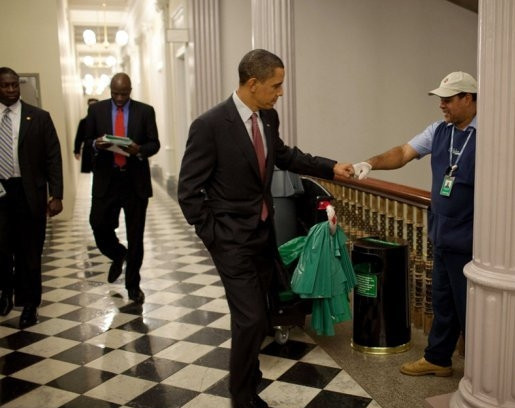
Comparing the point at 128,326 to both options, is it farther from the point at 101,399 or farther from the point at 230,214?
the point at 230,214

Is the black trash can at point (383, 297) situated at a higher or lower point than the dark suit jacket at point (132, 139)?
lower

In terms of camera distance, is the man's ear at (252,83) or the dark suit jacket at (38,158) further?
the dark suit jacket at (38,158)

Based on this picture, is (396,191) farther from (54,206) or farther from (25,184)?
(25,184)

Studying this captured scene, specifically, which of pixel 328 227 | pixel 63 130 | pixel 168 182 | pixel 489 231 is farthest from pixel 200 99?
pixel 489 231

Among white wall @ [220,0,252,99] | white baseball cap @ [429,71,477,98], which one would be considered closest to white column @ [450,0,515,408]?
white baseball cap @ [429,71,477,98]

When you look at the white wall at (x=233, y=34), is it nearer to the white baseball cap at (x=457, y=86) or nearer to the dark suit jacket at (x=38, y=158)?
the dark suit jacket at (x=38, y=158)

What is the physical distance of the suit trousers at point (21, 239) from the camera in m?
4.27

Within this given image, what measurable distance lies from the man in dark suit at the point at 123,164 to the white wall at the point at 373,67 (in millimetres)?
3479

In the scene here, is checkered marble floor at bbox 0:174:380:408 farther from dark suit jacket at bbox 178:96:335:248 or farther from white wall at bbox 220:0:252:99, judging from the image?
white wall at bbox 220:0:252:99

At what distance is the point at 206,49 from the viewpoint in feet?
28.6

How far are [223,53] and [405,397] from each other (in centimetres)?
658

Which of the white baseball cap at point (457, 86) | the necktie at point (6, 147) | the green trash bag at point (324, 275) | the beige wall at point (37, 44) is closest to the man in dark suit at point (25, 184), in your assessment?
the necktie at point (6, 147)

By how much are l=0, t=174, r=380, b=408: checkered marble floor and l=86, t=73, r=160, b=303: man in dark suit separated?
55cm

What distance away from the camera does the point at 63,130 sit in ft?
31.7
